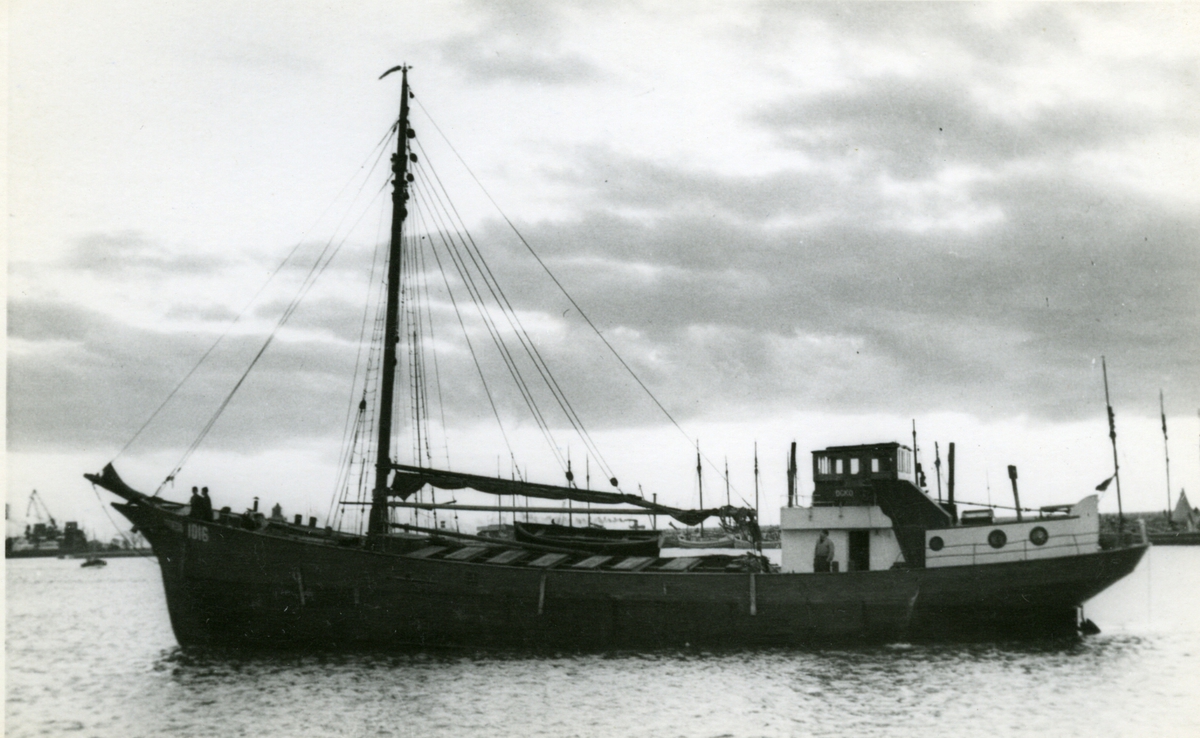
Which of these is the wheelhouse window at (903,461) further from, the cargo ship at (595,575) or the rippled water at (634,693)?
the rippled water at (634,693)

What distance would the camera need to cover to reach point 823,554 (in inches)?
877

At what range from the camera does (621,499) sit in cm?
2270

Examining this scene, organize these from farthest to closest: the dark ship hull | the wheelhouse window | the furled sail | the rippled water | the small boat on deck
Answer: the small boat on deck → the wheelhouse window → the furled sail → the dark ship hull → the rippled water

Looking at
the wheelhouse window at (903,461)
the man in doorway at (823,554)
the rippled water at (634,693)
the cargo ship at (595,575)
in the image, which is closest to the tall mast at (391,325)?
the cargo ship at (595,575)

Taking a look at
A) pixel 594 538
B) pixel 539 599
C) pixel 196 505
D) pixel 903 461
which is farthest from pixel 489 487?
pixel 903 461

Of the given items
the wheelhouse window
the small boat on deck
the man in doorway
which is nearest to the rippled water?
the man in doorway

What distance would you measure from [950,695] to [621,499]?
866cm

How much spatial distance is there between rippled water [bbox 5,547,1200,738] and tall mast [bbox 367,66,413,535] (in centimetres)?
349

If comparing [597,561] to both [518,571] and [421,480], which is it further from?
[421,480]

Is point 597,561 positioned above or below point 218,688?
above

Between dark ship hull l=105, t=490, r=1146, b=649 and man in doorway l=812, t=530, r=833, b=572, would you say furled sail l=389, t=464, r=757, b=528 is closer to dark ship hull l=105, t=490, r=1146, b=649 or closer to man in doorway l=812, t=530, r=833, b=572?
dark ship hull l=105, t=490, r=1146, b=649

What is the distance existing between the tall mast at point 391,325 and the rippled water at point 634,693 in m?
3.49

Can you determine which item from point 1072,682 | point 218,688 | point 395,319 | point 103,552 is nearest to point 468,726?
point 218,688

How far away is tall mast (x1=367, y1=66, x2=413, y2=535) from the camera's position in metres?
21.4
